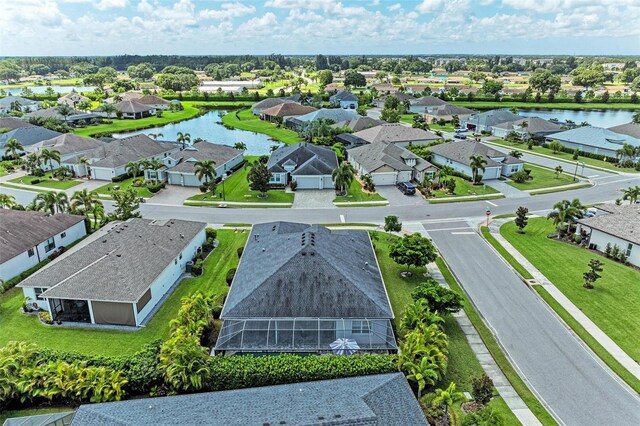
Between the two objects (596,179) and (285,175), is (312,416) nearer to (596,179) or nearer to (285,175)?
(285,175)

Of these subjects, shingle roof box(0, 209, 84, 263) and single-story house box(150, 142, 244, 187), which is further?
single-story house box(150, 142, 244, 187)

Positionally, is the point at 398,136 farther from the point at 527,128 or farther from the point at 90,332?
the point at 90,332

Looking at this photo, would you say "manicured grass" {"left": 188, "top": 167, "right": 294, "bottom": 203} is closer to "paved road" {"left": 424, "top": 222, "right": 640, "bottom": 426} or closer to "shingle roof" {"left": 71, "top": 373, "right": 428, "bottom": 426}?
"paved road" {"left": 424, "top": 222, "right": 640, "bottom": 426}

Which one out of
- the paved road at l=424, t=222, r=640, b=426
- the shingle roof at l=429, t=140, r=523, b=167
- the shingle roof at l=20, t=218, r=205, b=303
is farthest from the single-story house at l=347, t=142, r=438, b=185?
the shingle roof at l=20, t=218, r=205, b=303

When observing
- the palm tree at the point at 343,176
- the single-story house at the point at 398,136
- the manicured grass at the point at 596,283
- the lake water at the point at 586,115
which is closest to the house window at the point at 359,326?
the manicured grass at the point at 596,283

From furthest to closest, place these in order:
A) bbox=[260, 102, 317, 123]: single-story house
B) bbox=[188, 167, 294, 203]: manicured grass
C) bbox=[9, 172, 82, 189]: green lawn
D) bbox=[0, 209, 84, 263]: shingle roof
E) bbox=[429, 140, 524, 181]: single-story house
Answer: bbox=[260, 102, 317, 123]: single-story house
bbox=[429, 140, 524, 181]: single-story house
bbox=[9, 172, 82, 189]: green lawn
bbox=[188, 167, 294, 203]: manicured grass
bbox=[0, 209, 84, 263]: shingle roof

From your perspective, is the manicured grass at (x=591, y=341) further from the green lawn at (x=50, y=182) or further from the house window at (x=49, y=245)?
the green lawn at (x=50, y=182)

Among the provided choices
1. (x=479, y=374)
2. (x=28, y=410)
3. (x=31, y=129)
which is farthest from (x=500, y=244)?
(x=31, y=129)
